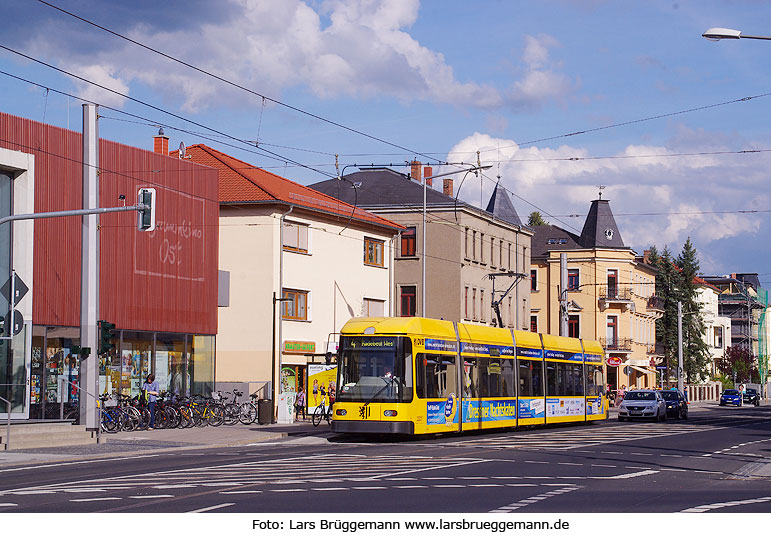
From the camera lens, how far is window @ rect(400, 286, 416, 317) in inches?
2537

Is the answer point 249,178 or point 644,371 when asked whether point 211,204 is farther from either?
point 644,371

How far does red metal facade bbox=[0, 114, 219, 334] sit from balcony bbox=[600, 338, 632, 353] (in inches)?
2133

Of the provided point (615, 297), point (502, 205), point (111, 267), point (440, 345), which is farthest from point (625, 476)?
point (615, 297)

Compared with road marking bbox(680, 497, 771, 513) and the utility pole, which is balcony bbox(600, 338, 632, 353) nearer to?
the utility pole

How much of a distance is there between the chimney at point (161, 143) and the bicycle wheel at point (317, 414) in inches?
507

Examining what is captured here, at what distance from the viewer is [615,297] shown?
299ft

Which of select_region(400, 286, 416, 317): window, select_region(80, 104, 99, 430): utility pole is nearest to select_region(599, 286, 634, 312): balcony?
select_region(400, 286, 416, 317): window

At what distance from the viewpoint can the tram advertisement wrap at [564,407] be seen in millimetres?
39875

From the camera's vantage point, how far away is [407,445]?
28.9 metres

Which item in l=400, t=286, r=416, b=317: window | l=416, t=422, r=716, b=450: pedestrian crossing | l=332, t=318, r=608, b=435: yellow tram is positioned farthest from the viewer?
l=400, t=286, r=416, b=317: window

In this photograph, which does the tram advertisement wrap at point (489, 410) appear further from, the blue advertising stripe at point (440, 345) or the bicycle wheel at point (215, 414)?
the bicycle wheel at point (215, 414)

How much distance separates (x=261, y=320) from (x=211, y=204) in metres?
5.63

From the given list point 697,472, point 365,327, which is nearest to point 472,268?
point 365,327
